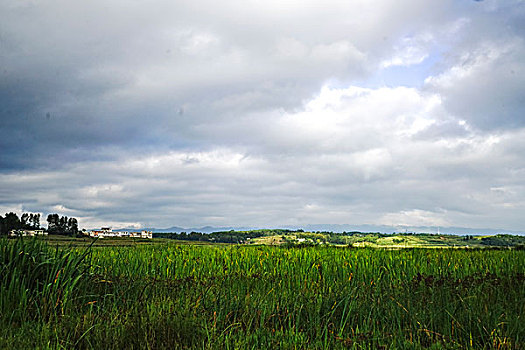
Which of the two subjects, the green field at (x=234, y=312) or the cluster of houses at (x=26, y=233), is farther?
the cluster of houses at (x=26, y=233)

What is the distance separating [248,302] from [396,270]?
4829 mm

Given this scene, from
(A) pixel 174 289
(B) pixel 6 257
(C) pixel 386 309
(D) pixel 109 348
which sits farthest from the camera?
(A) pixel 174 289

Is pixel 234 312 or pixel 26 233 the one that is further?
pixel 26 233

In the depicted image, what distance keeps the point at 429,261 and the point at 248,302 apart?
22.8ft

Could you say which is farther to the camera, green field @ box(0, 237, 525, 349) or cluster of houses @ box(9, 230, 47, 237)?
cluster of houses @ box(9, 230, 47, 237)

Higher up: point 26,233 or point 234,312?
point 26,233

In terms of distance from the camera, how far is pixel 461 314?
5.30 m

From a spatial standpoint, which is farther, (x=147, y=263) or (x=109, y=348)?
(x=147, y=263)

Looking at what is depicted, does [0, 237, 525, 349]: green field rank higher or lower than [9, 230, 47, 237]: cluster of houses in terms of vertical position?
lower

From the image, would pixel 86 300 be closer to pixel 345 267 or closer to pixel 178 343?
pixel 178 343

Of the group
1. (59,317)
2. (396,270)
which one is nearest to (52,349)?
(59,317)

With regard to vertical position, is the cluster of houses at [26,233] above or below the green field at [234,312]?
above

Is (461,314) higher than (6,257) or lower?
lower

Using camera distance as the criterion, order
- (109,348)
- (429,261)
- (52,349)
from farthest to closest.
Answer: (429,261) < (109,348) < (52,349)
